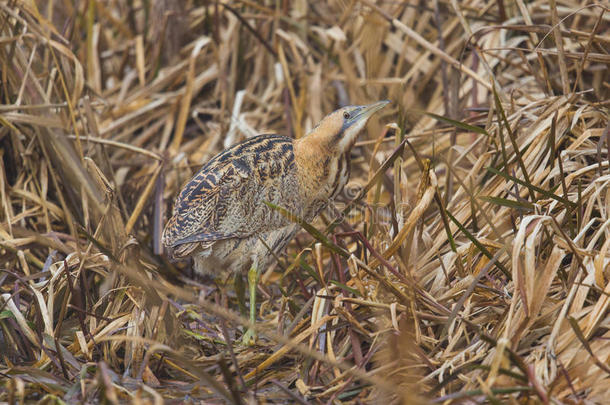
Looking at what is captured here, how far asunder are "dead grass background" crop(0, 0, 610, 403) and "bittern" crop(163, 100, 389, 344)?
0.41 ft

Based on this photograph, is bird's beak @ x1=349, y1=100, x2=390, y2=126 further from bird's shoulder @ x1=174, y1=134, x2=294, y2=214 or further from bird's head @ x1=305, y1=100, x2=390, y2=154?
bird's shoulder @ x1=174, y1=134, x2=294, y2=214

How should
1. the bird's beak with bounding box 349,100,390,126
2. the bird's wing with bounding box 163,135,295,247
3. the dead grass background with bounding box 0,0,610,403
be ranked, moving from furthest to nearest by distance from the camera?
the bird's beak with bounding box 349,100,390,126 < the bird's wing with bounding box 163,135,295,247 < the dead grass background with bounding box 0,0,610,403

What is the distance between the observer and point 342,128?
2510mm

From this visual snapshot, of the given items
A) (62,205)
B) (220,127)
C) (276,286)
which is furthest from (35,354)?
(220,127)

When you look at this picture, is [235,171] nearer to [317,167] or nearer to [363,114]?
[317,167]

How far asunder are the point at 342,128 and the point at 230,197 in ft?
1.50

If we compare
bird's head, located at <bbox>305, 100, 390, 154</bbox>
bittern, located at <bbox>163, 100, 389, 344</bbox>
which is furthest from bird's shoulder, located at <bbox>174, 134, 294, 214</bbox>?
bird's head, located at <bbox>305, 100, 390, 154</bbox>

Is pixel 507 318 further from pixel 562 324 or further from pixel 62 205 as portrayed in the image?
pixel 62 205

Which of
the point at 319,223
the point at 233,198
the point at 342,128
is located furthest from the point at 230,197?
the point at 319,223

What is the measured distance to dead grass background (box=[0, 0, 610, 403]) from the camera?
5.72ft

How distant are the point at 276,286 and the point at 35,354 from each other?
3.25 feet

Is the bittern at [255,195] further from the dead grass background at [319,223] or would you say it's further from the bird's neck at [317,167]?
the dead grass background at [319,223]

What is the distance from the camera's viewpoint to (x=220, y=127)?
11.1ft

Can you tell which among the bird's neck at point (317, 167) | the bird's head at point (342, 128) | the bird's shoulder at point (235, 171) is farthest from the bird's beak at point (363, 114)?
the bird's shoulder at point (235, 171)
